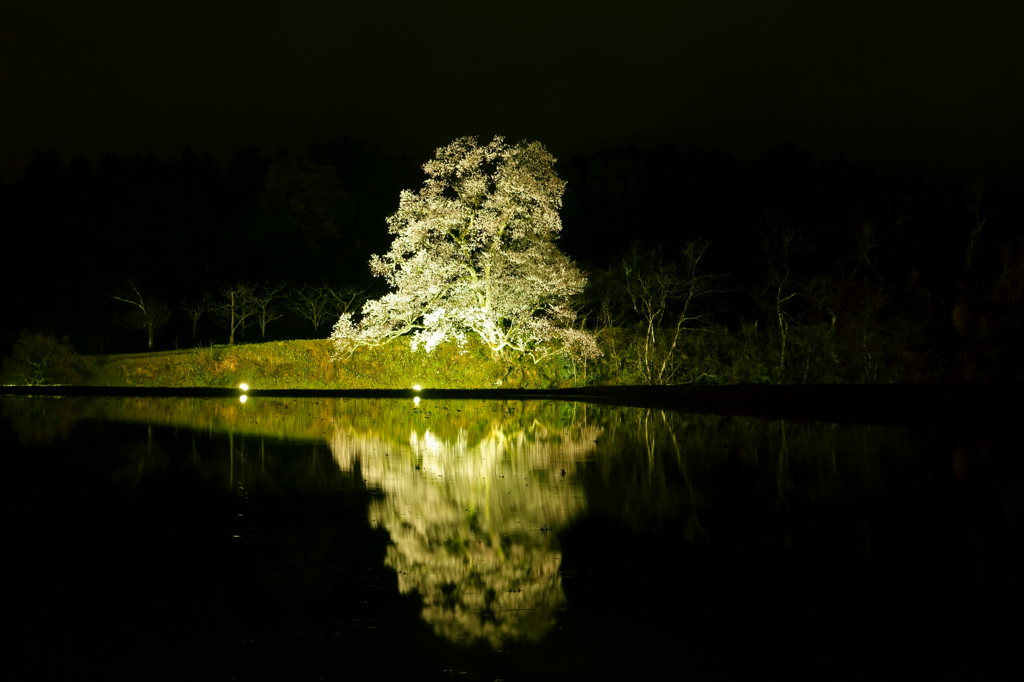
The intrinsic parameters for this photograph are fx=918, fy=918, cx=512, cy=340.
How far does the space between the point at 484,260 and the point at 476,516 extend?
25.0 metres

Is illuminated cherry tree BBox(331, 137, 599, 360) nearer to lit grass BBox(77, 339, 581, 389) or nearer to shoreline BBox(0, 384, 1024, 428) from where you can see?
lit grass BBox(77, 339, 581, 389)

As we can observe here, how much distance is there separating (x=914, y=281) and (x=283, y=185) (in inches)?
1842

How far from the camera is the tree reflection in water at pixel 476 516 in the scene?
5719 millimetres

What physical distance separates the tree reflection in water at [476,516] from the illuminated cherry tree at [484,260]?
15.4 meters

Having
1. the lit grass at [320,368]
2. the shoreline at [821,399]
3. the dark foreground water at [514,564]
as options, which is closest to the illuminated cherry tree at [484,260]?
the lit grass at [320,368]

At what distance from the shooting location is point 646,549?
725cm

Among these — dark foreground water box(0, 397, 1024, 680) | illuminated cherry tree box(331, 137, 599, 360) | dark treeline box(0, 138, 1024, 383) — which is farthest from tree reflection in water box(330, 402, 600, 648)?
dark treeline box(0, 138, 1024, 383)

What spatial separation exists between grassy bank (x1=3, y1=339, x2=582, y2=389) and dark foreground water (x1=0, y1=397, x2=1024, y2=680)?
20.7 m

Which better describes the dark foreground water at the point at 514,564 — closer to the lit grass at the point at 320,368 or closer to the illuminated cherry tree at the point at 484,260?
the illuminated cherry tree at the point at 484,260

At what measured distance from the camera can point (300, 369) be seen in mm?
38906

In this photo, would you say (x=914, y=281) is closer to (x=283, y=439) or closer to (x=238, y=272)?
(x=283, y=439)

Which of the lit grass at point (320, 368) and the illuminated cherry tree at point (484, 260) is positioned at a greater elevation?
the illuminated cherry tree at point (484, 260)

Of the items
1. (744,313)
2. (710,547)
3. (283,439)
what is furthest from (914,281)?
(710,547)

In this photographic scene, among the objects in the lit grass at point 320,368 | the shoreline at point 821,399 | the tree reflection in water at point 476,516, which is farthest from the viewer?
the lit grass at point 320,368
